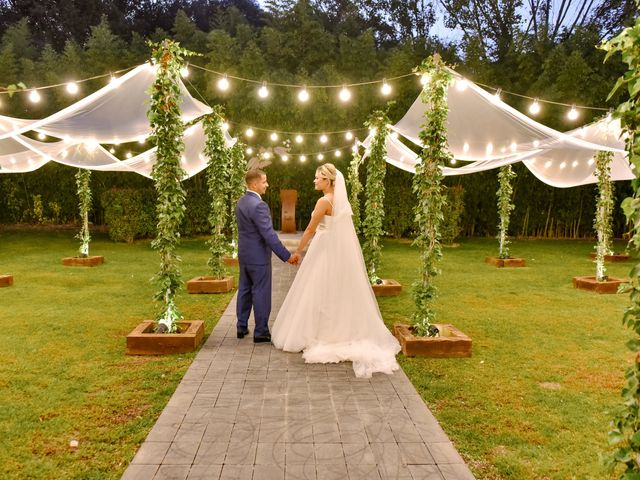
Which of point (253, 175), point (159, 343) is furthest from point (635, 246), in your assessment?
point (159, 343)

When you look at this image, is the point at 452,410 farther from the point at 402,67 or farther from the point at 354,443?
the point at 402,67

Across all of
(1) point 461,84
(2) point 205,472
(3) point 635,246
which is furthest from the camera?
(1) point 461,84

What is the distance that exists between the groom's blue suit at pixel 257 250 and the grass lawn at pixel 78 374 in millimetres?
779

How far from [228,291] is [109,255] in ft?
15.9

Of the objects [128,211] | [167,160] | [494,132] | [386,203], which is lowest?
[128,211]

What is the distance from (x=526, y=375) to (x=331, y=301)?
5.60ft

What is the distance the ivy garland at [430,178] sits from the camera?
4.61m

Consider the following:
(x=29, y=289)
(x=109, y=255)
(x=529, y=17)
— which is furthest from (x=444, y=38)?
(x=29, y=289)

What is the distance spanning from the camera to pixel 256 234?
4.73m

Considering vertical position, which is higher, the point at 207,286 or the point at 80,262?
the point at 207,286

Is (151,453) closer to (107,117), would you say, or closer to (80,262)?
(107,117)

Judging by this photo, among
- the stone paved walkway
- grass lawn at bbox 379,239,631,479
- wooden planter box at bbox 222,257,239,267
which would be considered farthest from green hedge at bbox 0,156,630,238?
the stone paved walkway

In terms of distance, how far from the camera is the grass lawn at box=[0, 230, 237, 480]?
2812mm

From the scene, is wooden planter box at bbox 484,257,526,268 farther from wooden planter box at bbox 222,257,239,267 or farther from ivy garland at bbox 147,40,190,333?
ivy garland at bbox 147,40,190,333
